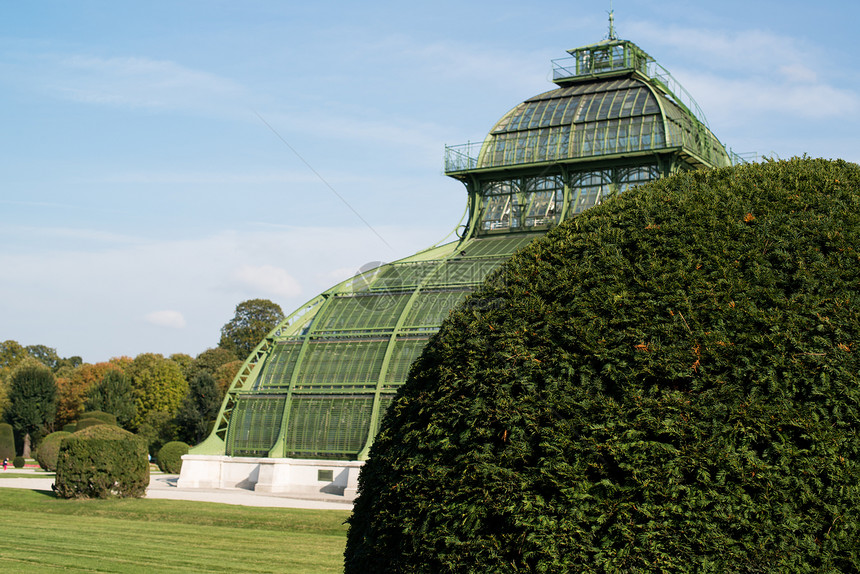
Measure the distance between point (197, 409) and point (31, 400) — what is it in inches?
1000

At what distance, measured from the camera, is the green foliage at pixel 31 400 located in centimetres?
8262

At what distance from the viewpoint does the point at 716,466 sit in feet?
20.4

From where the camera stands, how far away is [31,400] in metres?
82.9

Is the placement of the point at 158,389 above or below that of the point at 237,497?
above

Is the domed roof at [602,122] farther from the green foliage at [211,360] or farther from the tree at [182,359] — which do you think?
the tree at [182,359]

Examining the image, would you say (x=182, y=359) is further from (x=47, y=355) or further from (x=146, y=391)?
(x=47, y=355)

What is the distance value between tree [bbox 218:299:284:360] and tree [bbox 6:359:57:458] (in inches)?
1269

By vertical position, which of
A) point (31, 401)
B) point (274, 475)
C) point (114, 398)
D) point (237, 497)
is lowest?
point (237, 497)

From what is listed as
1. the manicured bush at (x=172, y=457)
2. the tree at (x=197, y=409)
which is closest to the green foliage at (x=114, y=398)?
the tree at (x=197, y=409)

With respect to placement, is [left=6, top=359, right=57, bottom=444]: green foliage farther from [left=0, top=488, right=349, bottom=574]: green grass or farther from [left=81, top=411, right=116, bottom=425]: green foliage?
[left=0, top=488, right=349, bottom=574]: green grass

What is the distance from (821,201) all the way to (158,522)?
68.2 feet

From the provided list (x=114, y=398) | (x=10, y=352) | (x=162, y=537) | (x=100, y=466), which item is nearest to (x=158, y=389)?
(x=114, y=398)

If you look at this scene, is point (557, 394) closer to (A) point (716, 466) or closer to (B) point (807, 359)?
(A) point (716, 466)

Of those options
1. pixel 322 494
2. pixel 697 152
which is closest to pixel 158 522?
pixel 322 494
